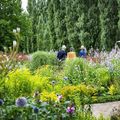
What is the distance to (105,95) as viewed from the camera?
12.7 metres

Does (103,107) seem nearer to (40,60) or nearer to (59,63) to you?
(40,60)

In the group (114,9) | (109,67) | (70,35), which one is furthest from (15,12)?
(109,67)

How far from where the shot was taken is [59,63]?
23141mm

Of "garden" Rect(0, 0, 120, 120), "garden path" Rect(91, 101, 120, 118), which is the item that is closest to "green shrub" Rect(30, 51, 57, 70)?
"garden" Rect(0, 0, 120, 120)

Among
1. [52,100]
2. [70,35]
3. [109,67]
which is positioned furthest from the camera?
[70,35]

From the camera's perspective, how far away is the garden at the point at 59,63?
6.99m

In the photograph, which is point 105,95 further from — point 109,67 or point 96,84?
point 109,67

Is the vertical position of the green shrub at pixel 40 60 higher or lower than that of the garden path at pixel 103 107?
higher

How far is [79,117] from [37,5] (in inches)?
2353

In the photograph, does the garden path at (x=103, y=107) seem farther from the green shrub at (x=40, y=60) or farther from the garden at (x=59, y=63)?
the green shrub at (x=40, y=60)

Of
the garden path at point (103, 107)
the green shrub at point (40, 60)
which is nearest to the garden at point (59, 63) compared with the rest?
the green shrub at point (40, 60)

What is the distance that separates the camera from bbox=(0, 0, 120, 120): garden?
699 centimetres

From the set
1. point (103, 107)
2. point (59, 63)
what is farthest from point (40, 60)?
point (103, 107)

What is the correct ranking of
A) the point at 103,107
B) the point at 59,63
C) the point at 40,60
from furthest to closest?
the point at 59,63
the point at 40,60
the point at 103,107
